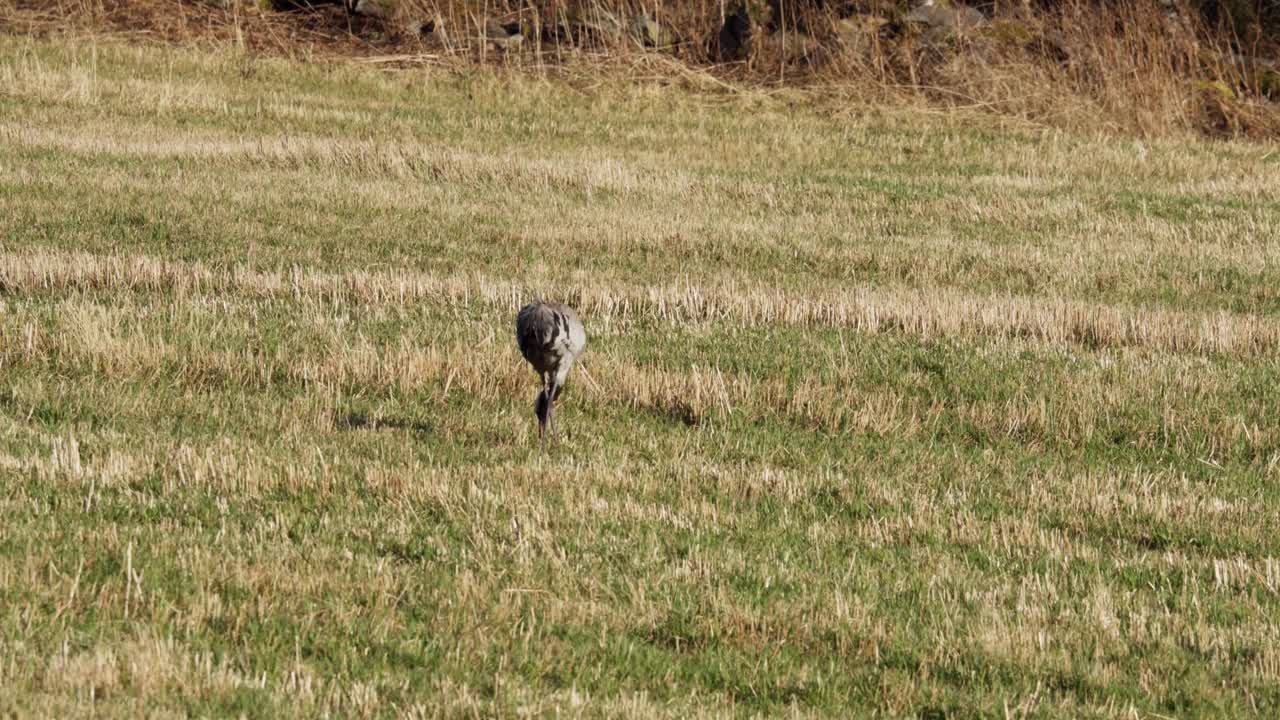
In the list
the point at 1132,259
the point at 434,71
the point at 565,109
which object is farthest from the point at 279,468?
the point at 434,71

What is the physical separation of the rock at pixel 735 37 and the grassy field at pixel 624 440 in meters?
6.26

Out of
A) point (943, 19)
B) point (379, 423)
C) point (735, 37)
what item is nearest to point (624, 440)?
point (379, 423)

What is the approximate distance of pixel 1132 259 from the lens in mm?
14539

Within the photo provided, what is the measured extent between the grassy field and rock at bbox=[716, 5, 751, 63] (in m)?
6.26

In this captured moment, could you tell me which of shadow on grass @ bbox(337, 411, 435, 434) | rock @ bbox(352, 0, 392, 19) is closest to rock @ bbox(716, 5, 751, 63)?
rock @ bbox(352, 0, 392, 19)

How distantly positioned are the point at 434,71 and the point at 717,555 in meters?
17.4

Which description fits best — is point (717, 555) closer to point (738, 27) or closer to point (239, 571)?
point (239, 571)

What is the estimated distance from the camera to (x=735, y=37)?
77.4ft

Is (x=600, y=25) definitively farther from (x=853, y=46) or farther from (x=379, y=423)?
(x=379, y=423)

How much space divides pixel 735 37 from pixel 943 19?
3.04 m

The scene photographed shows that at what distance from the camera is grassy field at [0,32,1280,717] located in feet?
15.8

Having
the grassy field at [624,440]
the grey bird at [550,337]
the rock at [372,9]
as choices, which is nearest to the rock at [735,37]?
the rock at [372,9]

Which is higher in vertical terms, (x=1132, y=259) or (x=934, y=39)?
(x=934, y=39)

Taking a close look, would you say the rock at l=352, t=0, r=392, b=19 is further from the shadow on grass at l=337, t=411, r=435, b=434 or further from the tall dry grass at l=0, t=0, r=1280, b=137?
the shadow on grass at l=337, t=411, r=435, b=434
